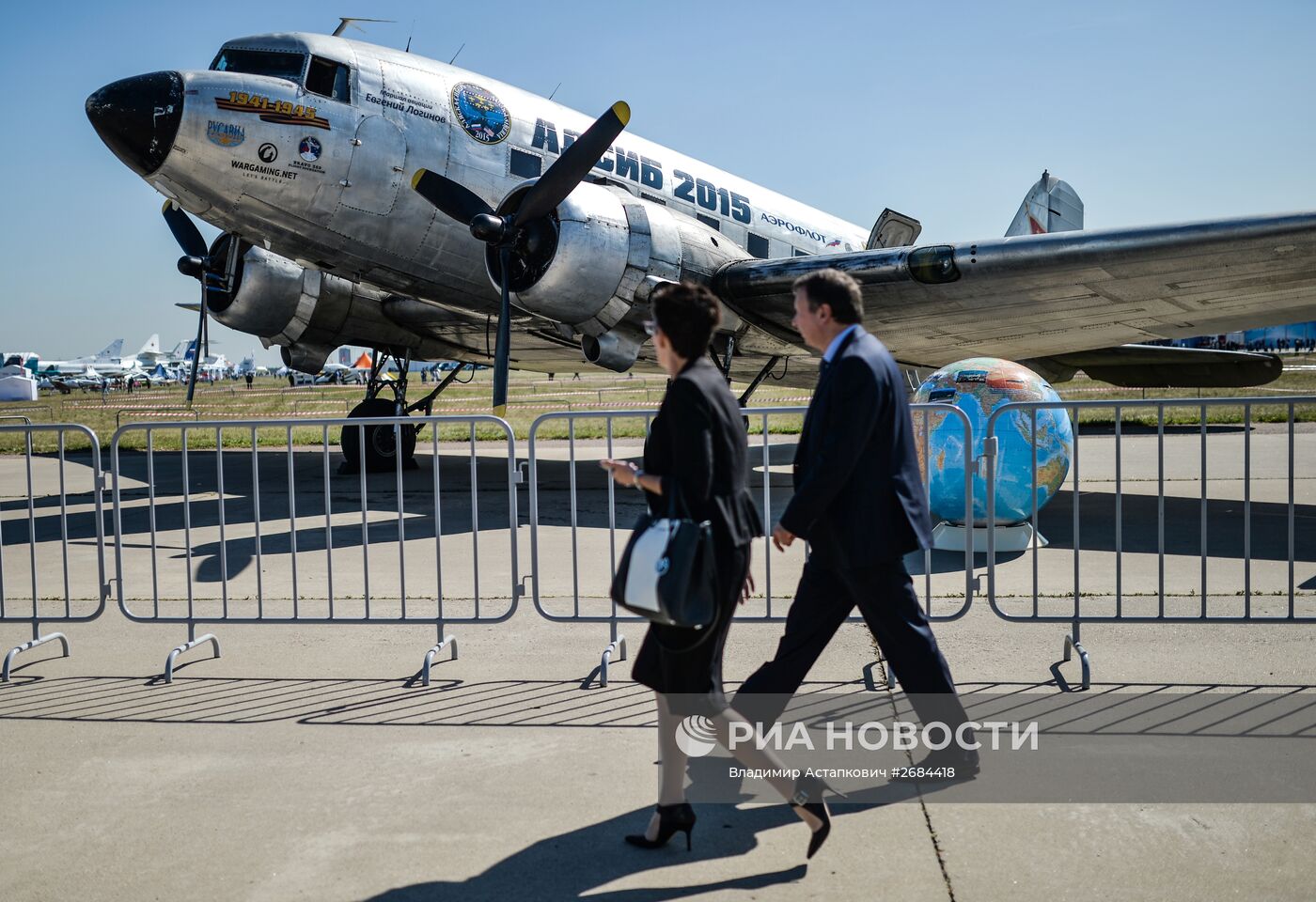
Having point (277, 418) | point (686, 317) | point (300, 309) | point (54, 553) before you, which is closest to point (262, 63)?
point (300, 309)

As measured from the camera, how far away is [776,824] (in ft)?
11.0

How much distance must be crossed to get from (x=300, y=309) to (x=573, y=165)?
19.2ft

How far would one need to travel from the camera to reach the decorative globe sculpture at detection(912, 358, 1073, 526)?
802cm

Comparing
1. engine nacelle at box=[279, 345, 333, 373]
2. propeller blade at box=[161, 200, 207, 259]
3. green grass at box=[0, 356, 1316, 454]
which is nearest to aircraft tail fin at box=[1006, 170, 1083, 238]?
green grass at box=[0, 356, 1316, 454]

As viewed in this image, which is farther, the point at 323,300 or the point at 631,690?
the point at 323,300

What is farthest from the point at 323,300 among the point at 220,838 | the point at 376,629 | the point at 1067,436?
the point at 220,838

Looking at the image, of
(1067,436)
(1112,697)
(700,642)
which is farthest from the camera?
(1067,436)

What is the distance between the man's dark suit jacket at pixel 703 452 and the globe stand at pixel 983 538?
560cm

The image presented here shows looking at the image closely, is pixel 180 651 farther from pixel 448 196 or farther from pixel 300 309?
pixel 300 309

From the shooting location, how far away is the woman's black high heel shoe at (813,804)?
3.04 meters

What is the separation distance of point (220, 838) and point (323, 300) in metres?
11.9

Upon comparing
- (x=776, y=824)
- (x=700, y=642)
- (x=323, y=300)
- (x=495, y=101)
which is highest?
(x=495, y=101)

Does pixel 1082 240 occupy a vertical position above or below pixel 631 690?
above

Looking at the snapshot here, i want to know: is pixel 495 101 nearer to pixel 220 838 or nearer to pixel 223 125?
pixel 223 125
